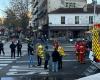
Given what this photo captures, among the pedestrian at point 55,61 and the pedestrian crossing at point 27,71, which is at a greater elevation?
the pedestrian at point 55,61

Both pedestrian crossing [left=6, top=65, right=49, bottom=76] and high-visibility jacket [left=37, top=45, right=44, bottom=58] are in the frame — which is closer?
pedestrian crossing [left=6, top=65, right=49, bottom=76]

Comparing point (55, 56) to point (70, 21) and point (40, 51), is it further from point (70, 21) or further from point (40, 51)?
point (70, 21)

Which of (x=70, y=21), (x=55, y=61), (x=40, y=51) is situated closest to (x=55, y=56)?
(x=55, y=61)

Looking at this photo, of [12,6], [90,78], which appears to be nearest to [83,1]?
[12,6]

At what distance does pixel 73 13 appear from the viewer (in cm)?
8231

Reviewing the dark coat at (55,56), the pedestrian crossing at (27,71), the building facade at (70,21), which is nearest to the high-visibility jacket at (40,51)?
the pedestrian crossing at (27,71)

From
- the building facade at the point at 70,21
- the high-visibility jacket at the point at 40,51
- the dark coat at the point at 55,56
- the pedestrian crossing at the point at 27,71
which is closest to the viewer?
the pedestrian crossing at the point at 27,71

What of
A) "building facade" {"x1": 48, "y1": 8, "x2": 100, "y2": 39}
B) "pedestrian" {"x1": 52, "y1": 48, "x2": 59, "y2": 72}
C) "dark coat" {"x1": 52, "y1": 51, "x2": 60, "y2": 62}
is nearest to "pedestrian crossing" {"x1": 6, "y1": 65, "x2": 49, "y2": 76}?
"pedestrian" {"x1": 52, "y1": 48, "x2": 59, "y2": 72}

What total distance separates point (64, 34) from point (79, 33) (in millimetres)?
3109

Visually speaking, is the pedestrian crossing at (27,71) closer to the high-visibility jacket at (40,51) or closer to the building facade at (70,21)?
the high-visibility jacket at (40,51)

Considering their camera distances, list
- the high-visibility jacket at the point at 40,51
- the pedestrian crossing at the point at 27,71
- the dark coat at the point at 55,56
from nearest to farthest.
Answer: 1. the pedestrian crossing at the point at 27,71
2. the dark coat at the point at 55,56
3. the high-visibility jacket at the point at 40,51

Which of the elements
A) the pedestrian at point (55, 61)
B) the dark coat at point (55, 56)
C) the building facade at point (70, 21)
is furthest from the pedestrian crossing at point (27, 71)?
the building facade at point (70, 21)

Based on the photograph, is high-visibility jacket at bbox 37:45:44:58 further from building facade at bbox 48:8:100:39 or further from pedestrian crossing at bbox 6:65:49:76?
building facade at bbox 48:8:100:39

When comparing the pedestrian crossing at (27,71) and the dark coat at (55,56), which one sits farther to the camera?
the dark coat at (55,56)
